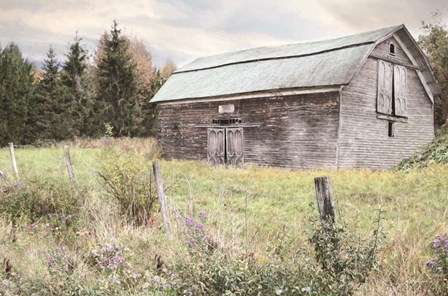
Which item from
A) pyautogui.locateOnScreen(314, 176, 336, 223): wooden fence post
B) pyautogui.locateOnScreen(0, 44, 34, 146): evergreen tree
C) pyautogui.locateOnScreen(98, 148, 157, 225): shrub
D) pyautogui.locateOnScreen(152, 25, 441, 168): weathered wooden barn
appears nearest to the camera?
pyautogui.locateOnScreen(314, 176, 336, 223): wooden fence post

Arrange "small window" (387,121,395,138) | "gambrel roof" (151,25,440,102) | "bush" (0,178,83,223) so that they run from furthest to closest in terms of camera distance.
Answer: "small window" (387,121,395,138), "gambrel roof" (151,25,440,102), "bush" (0,178,83,223)

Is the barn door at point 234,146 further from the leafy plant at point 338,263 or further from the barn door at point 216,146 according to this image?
the leafy plant at point 338,263

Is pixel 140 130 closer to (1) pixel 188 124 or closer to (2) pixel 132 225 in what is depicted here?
(1) pixel 188 124

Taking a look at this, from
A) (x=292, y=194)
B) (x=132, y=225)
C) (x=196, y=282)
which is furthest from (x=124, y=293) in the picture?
(x=292, y=194)

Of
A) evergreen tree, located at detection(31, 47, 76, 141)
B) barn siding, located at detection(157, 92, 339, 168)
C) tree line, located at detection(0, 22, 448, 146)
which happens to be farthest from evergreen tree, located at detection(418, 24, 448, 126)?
evergreen tree, located at detection(31, 47, 76, 141)

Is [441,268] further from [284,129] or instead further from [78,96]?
[78,96]

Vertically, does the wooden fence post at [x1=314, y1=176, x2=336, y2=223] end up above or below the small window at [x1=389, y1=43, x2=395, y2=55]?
below

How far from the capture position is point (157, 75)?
4166 centimetres

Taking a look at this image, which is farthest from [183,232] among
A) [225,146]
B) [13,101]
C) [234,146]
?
[13,101]

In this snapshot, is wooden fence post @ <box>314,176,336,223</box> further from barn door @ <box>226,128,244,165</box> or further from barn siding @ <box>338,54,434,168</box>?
barn door @ <box>226,128,244,165</box>

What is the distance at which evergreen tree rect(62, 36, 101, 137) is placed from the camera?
32031 mm

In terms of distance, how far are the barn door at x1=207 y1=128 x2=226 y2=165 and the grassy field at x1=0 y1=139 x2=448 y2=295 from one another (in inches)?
322

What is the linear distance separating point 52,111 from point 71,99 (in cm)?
180

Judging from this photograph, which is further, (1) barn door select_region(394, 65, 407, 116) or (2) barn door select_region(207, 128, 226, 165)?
(2) barn door select_region(207, 128, 226, 165)
